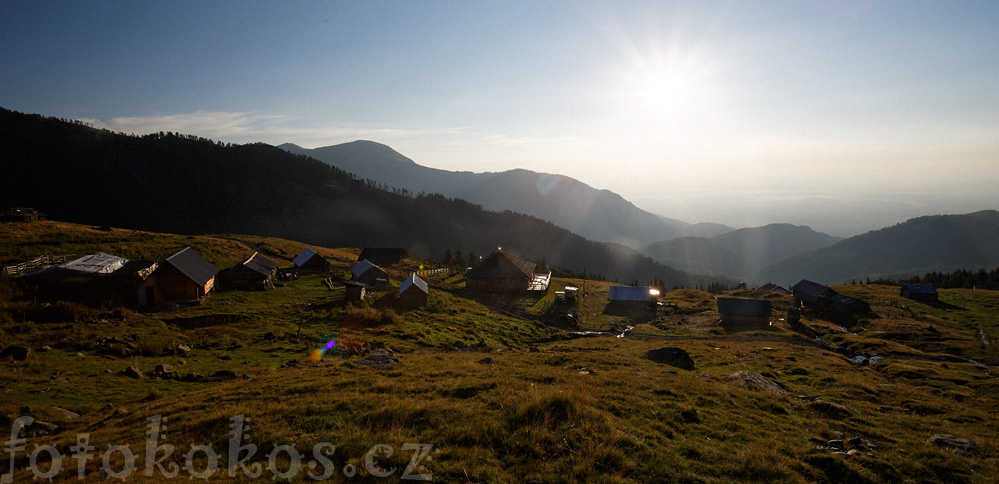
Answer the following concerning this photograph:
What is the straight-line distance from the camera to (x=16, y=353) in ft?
66.5

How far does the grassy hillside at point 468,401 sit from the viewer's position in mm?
9641

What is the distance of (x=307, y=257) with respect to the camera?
59219mm

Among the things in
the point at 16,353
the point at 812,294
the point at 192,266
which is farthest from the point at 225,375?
the point at 812,294

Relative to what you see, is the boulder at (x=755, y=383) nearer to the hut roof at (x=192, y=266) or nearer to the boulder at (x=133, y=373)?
the boulder at (x=133, y=373)

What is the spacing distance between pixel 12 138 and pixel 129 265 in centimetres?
23787

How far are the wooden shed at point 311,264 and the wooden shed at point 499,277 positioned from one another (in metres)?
21.7

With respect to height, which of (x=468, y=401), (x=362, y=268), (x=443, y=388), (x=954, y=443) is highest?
(x=468, y=401)

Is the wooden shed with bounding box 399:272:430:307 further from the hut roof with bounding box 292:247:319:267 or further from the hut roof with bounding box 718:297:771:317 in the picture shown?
the hut roof with bounding box 718:297:771:317

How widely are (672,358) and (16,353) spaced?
3548 cm

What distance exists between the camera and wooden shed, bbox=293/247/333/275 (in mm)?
58562

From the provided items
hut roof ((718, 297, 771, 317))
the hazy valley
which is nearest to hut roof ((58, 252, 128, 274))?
the hazy valley

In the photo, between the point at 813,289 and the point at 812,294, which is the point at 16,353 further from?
the point at 813,289

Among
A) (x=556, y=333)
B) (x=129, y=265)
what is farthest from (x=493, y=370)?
(x=129, y=265)

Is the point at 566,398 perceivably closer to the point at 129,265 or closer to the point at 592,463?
the point at 592,463
